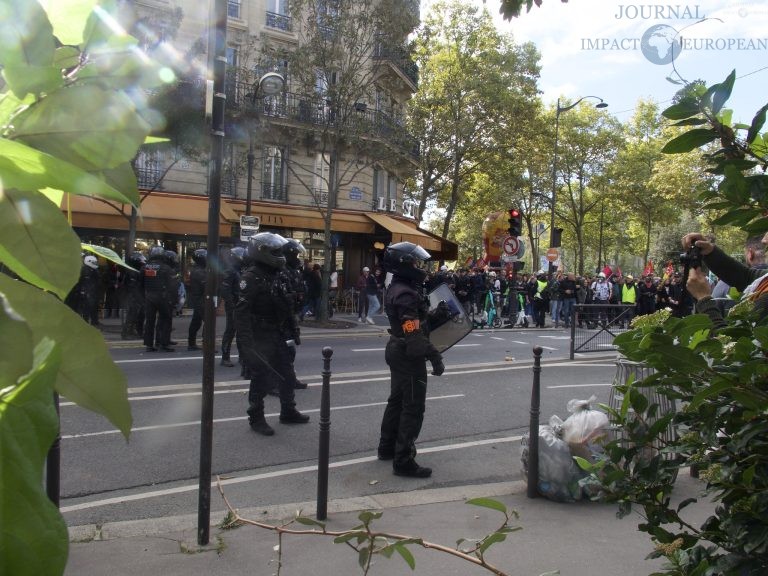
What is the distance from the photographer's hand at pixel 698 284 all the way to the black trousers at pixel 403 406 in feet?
10.9

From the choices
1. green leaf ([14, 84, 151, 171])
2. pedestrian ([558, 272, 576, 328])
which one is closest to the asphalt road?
green leaf ([14, 84, 151, 171])

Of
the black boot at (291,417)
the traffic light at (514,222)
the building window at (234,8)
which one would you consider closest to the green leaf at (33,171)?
the black boot at (291,417)

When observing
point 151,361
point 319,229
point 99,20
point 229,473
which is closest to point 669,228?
point 319,229

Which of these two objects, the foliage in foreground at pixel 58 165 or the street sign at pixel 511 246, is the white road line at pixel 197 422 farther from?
the street sign at pixel 511 246

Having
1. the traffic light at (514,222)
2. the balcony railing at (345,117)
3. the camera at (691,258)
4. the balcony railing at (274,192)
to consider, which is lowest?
the camera at (691,258)

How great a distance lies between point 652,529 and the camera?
5.27 ft

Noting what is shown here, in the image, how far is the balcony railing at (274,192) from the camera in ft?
75.9

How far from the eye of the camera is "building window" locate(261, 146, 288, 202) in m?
23.1

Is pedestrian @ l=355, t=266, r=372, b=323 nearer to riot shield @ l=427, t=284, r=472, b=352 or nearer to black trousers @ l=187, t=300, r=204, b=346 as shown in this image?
black trousers @ l=187, t=300, r=204, b=346

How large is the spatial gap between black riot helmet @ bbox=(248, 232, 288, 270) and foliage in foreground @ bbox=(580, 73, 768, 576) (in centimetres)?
553

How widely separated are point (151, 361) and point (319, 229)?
1354cm

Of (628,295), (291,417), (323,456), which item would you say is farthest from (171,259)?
(628,295)

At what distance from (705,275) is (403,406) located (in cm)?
340

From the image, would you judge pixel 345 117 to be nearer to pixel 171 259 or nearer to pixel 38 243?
pixel 171 259
